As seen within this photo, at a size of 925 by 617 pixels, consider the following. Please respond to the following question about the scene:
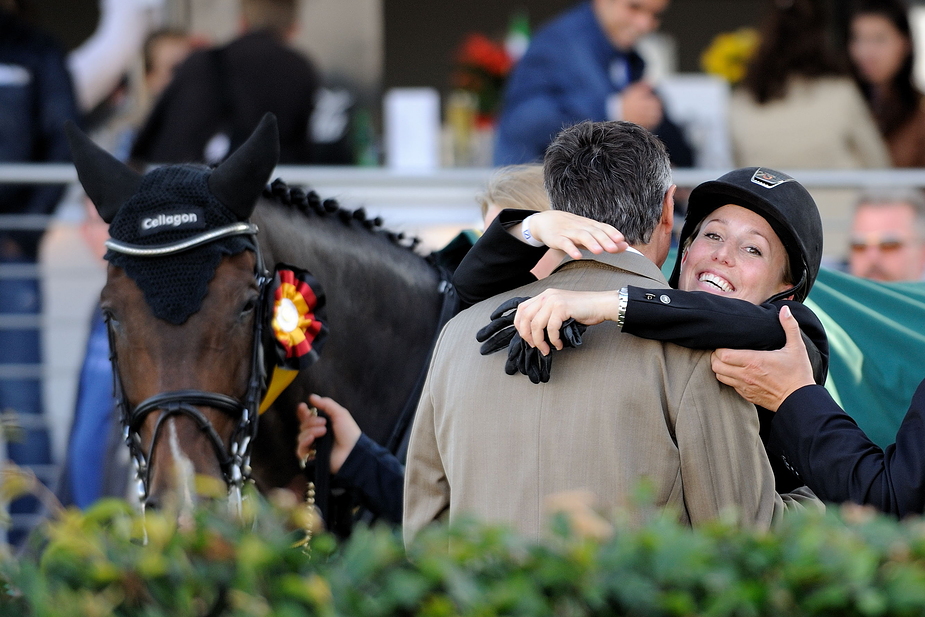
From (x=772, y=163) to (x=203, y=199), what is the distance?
378 cm

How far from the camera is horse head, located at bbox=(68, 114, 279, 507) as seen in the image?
244 cm

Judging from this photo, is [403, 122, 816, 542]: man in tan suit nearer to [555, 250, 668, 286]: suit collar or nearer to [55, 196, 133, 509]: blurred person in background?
[555, 250, 668, 286]: suit collar

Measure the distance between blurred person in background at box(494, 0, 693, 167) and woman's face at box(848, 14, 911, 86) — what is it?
145 centimetres

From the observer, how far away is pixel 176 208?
2592 millimetres

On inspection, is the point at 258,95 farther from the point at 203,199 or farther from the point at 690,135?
the point at 203,199

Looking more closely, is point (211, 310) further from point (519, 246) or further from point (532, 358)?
point (532, 358)

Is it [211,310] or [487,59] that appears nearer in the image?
[211,310]

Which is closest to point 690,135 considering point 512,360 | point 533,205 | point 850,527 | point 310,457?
point 533,205

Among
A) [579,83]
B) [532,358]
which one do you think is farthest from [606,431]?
[579,83]

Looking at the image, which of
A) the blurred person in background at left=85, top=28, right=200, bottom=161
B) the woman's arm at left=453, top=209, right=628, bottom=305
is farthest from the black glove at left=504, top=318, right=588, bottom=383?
the blurred person in background at left=85, top=28, right=200, bottom=161

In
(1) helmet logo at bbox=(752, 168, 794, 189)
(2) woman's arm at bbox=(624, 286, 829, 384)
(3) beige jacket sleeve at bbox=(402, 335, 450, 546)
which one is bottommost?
(3) beige jacket sleeve at bbox=(402, 335, 450, 546)

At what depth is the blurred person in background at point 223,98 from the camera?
5258mm

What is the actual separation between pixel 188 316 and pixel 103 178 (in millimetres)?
490

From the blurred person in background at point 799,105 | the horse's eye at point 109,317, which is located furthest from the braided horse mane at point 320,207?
the blurred person in background at point 799,105
